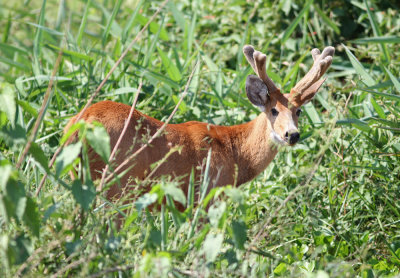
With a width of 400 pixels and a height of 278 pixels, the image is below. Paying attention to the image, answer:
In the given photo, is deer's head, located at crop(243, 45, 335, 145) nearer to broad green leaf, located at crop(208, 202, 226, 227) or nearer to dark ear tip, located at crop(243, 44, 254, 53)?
dark ear tip, located at crop(243, 44, 254, 53)

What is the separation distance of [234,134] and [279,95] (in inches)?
18.4

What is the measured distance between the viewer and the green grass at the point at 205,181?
274cm

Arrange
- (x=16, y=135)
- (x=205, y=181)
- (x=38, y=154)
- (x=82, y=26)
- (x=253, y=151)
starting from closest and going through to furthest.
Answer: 1. (x=16, y=135)
2. (x=38, y=154)
3. (x=205, y=181)
4. (x=253, y=151)
5. (x=82, y=26)

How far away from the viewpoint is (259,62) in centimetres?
448

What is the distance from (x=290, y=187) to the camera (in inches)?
196

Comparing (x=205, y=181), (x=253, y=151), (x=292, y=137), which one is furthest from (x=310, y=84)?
(x=205, y=181)

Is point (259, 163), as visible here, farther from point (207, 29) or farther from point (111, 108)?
point (207, 29)

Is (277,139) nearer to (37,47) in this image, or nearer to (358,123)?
(358,123)

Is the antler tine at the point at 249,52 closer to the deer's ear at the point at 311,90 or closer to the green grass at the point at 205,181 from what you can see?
the deer's ear at the point at 311,90

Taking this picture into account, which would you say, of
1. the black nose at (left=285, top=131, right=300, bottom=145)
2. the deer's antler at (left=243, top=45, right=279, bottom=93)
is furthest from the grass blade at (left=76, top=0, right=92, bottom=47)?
the black nose at (left=285, top=131, right=300, bottom=145)

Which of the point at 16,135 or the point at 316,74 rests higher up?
the point at 16,135

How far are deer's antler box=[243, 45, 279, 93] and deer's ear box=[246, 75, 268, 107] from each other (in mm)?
42

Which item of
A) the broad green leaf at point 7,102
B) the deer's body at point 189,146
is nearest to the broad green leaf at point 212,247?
the broad green leaf at point 7,102

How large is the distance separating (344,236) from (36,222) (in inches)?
97.6
